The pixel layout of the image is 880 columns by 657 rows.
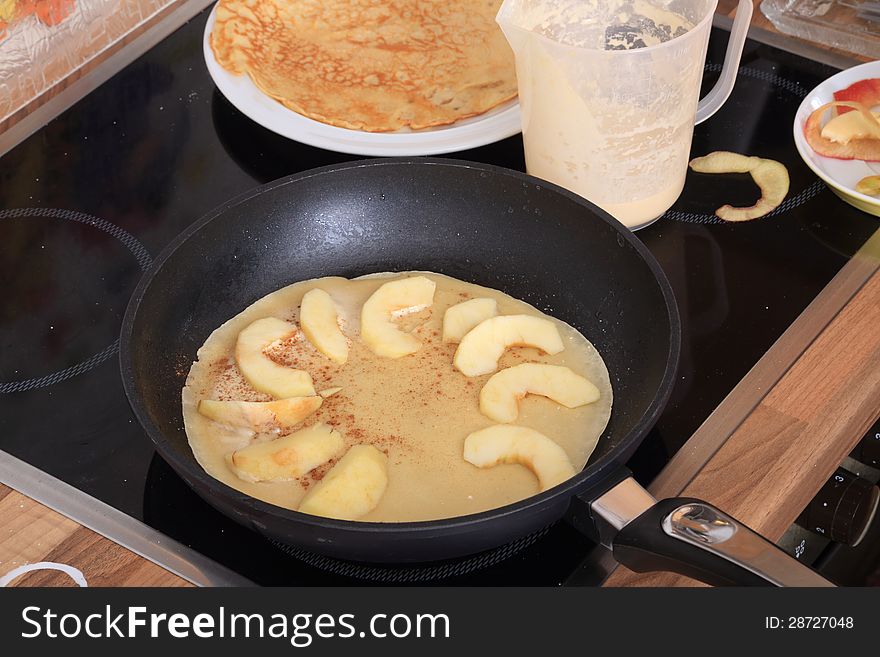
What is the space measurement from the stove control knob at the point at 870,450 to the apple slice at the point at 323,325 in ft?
1.77

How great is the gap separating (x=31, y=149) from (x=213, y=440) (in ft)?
2.00

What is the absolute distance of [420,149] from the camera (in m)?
1.21

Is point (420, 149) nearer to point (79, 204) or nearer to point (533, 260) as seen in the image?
point (533, 260)

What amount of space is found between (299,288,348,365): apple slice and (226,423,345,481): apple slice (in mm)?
110

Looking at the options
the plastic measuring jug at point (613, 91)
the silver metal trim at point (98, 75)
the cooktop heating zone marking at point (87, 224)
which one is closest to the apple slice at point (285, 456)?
the cooktop heating zone marking at point (87, 224)

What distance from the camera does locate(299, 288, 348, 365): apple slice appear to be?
3.20 ft

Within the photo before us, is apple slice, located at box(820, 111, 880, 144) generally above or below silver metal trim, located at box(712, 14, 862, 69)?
above

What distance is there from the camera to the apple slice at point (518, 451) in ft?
2.79

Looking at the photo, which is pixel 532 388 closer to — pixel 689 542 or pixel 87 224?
pixel 689 542

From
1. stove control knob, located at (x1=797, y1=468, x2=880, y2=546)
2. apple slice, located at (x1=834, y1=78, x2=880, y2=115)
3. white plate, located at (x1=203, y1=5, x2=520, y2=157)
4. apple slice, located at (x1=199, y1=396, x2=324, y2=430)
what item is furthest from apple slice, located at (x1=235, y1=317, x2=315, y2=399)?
apple slice, located at (x1=834, y1=78, x2=880, y2=115)

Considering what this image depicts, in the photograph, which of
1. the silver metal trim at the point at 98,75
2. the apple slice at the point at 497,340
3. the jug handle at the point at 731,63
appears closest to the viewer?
the apple slice at the point at 497,340

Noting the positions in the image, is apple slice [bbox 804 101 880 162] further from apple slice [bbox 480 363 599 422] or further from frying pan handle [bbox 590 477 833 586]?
frying pan handle [bbox 590 477 833 586]

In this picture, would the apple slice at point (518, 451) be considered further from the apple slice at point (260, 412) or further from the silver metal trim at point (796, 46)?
the silver metal trim at point (796, 46)

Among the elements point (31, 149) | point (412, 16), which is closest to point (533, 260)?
point (412, 16)
